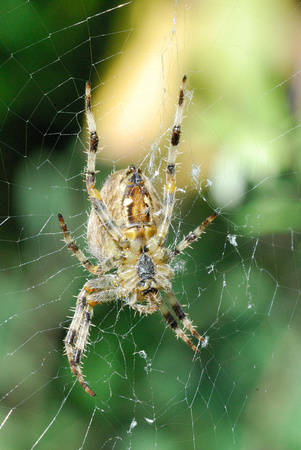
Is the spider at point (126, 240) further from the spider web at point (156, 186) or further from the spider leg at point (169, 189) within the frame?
the spider web at point (156, 186)

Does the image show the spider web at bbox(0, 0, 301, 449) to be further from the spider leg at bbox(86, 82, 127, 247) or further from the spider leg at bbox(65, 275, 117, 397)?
the spider leg at bbox(86, 82, 127, 247)

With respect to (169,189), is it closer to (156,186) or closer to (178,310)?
(156,186)

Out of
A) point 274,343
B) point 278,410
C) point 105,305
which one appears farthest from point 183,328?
point 278,410

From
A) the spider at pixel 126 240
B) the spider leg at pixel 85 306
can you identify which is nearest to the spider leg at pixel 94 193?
the spider at pixel 126 240

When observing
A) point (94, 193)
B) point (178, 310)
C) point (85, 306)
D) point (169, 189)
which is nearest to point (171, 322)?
point (178, 310)

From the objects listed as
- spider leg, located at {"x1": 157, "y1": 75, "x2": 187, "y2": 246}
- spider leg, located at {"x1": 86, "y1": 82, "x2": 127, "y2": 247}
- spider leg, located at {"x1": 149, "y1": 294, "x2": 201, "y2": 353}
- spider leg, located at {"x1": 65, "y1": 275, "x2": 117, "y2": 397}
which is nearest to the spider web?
spider leg, located at {"x1": 149, "y1": 294, "x2": 201, "y2": 353}
